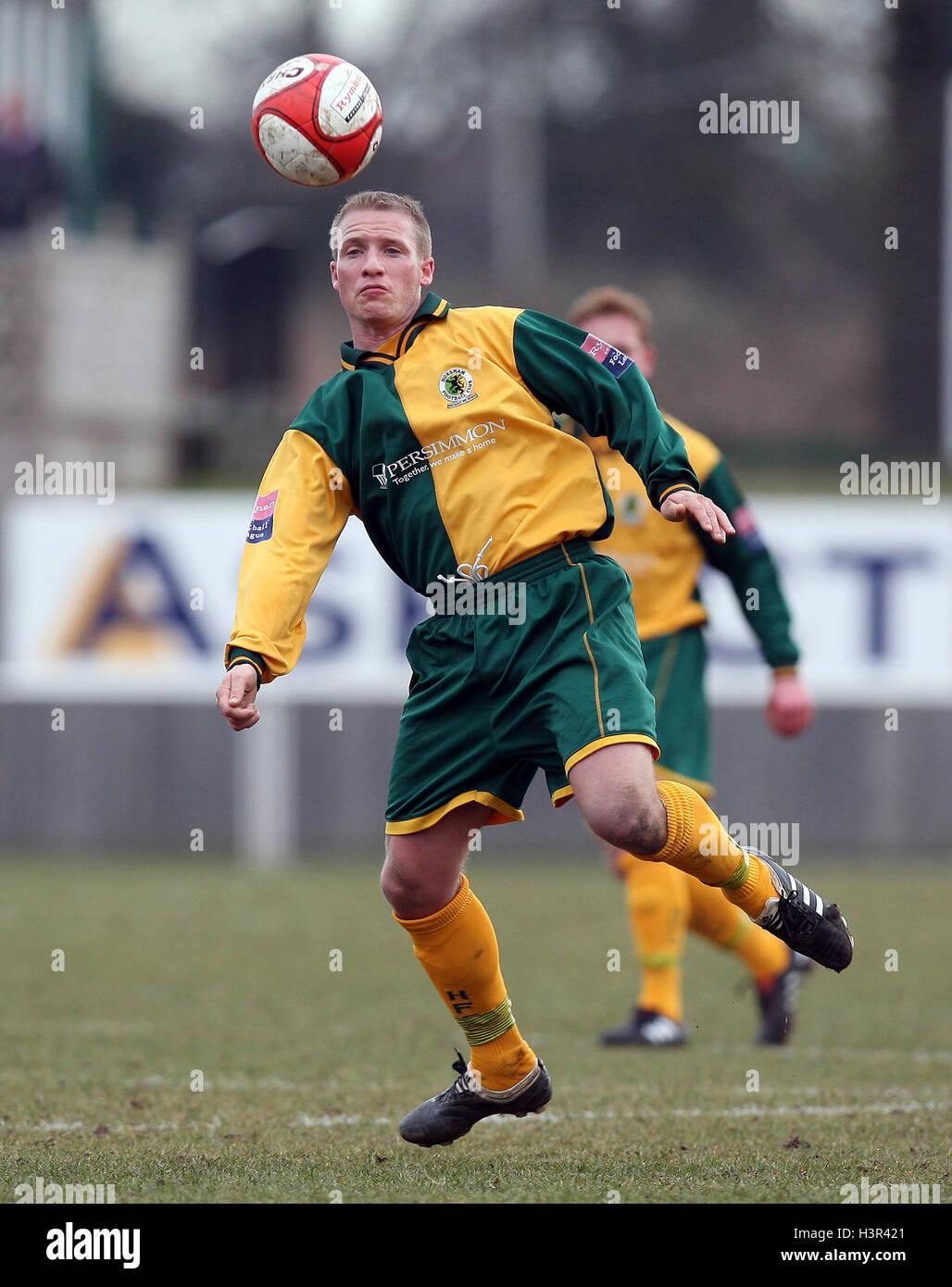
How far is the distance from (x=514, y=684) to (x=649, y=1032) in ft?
7.71

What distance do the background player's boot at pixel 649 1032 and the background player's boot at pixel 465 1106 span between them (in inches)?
67.6

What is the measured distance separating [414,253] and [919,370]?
66.0 feet

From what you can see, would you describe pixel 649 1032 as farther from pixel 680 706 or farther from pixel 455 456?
pixel 455 456

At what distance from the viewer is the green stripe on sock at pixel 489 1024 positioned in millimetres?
4629

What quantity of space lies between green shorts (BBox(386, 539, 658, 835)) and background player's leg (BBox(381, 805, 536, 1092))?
69 mm

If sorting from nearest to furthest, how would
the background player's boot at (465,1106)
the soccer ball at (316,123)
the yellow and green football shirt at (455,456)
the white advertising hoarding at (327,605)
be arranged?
the yellow and green football shirt at (455,456) → the background player's boot at (465,1106) → the soccer ball at (316,123) → the white advertising hoarding at (327,605)

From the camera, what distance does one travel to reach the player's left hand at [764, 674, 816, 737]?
20.8 ft

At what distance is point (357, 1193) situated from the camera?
402 cm

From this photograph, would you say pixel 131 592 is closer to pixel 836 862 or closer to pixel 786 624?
pixel 836 862

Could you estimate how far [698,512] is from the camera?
4160 millimetres

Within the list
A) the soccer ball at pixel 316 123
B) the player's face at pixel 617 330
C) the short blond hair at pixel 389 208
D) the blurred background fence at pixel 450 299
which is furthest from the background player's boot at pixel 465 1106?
the blurred background fence at pixel 450 299

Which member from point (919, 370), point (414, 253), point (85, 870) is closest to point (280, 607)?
point (414, 253)

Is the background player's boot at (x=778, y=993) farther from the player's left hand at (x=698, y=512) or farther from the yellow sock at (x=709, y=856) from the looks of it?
the player's left hand at (x=698, y=512)

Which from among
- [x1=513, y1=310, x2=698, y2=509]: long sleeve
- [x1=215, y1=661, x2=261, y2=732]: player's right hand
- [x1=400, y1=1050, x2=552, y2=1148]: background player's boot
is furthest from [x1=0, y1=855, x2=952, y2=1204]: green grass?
[x1=513, y1=310, x2=698, y2=509]: long sleeve
